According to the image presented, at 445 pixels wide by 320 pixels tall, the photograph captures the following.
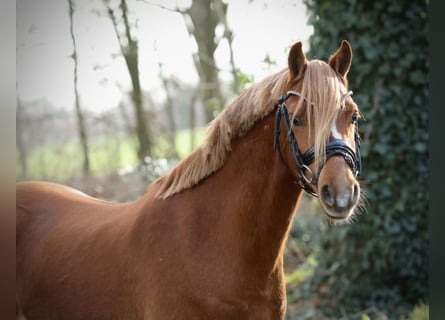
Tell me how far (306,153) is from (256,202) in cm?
29

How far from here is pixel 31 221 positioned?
2.43 metres

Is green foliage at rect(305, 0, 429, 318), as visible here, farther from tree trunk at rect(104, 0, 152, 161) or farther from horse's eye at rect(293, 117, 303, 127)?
horse's eye at rect(293, 117, 303, 127)

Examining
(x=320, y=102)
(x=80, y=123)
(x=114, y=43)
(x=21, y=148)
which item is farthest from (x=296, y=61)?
(x=21, y=148)

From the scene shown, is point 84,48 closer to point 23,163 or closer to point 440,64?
point 23,163

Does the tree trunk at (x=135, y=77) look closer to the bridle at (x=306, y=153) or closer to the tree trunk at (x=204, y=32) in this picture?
the tree trunk at (x=204, y=32)

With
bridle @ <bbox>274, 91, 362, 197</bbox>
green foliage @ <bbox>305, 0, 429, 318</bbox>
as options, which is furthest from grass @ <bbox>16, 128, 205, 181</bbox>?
bridle @ <bbox>274, 91, 362, 197</bbox>

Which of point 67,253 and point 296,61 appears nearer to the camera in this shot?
point 296,61

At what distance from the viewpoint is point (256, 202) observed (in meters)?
1.91

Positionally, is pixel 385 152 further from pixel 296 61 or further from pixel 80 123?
pixel 80 123

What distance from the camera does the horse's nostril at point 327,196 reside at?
5.40 ft

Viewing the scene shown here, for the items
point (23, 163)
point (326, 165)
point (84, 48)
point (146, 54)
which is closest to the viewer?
point (326, 165)

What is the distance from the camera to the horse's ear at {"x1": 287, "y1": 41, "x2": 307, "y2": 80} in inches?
70.1

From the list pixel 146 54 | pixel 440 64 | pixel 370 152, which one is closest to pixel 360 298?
pixel 370 152

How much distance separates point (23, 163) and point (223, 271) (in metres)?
2.80
